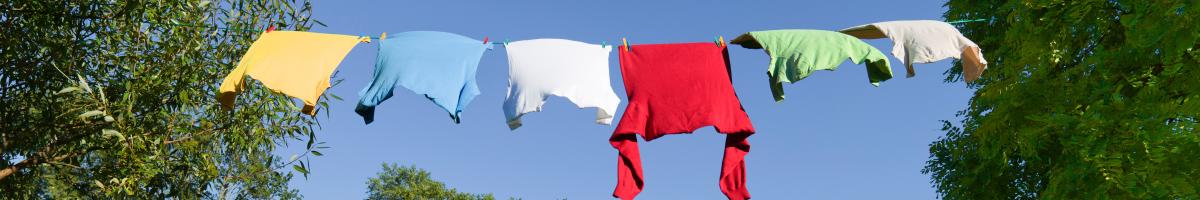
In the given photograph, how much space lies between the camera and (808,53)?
282 inches

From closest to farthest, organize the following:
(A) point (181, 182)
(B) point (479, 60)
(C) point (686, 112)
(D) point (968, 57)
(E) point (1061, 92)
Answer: (C) point (686, 112), (B) point (479, 60), (D) point (968, 57), (E) point (1061, 92), (A) point (181, 182)

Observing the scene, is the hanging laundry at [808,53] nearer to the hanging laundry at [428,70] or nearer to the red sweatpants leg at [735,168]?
the red sweatpants leg at [735,168]

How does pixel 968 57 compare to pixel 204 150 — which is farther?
pixel 204 150

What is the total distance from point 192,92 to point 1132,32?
8.89 metres

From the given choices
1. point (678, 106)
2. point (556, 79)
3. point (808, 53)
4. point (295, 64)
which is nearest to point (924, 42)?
point (808, 53)

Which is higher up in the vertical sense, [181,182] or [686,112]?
[181,182]

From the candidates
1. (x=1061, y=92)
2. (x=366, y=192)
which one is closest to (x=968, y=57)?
(x=1061, y=92)

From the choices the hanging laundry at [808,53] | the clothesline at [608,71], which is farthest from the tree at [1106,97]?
the hanging laundry at [808,53]

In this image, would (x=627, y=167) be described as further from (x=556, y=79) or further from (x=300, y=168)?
(x=300, y=168)

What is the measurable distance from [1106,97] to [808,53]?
4.30m

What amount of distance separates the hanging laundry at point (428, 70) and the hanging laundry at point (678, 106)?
41.1 inches

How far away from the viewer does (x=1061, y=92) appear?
10648mm

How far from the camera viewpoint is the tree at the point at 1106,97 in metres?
9.16

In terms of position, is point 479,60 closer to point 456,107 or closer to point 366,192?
point 456,107
